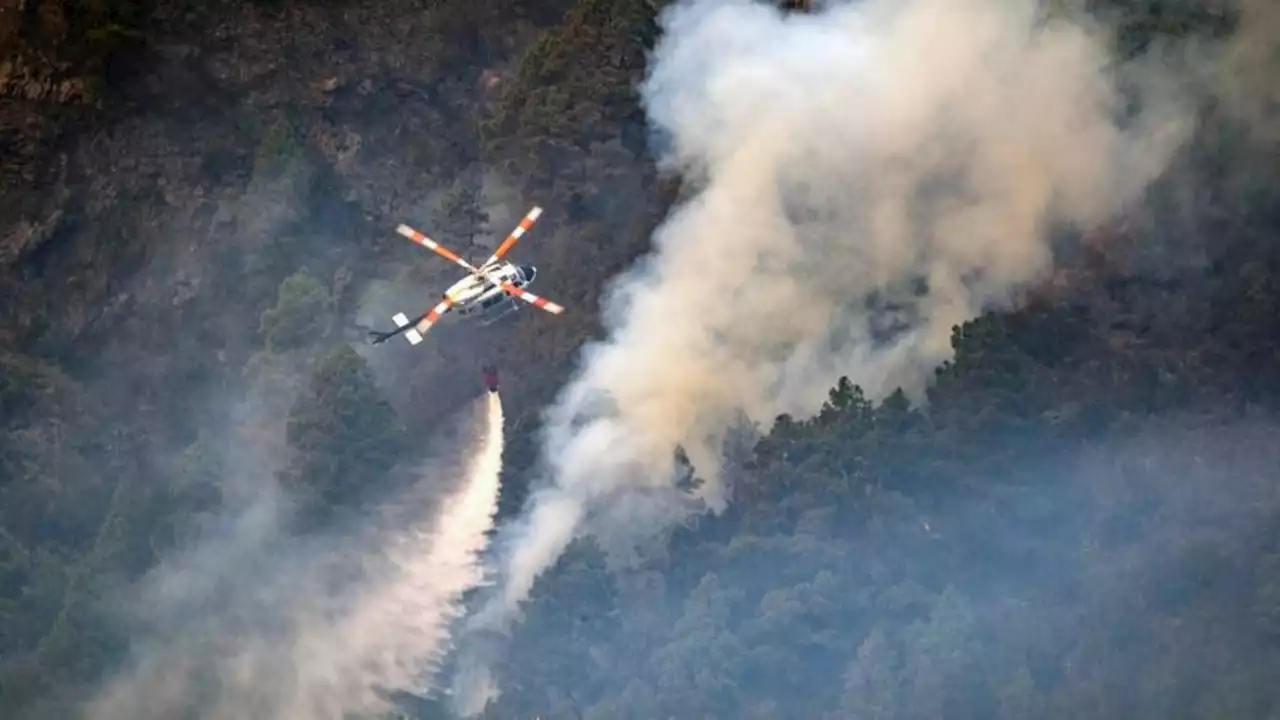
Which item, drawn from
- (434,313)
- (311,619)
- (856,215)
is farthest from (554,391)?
(856,215)

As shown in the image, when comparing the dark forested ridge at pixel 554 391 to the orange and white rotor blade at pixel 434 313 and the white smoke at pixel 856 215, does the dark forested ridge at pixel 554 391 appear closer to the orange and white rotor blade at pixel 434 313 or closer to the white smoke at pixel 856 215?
the white smoke at pixel 856 215

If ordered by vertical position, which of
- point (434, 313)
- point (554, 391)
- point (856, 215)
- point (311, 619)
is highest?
point (856, 215)

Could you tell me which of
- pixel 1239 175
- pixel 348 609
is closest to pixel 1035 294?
pixel 1239 175

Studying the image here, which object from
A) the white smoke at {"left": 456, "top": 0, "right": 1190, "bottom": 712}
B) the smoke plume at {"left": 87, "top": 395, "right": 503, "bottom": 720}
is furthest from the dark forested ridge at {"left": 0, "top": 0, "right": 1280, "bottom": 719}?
the white smoke at {"left": 456, "top": 0, "right": 1190, "bottom": 712}

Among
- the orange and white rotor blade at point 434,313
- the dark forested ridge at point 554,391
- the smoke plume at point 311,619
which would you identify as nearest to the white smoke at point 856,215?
the dark forested ridge at point 554,391

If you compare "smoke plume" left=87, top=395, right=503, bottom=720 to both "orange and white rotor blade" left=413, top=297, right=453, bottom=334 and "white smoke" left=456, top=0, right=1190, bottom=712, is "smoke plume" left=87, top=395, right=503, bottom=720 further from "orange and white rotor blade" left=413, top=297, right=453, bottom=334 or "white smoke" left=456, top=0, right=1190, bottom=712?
"orange and white rotor blade" left=413, top=297, right=453, bottom=334

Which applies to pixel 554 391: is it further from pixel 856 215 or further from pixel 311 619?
pixel 856 215
